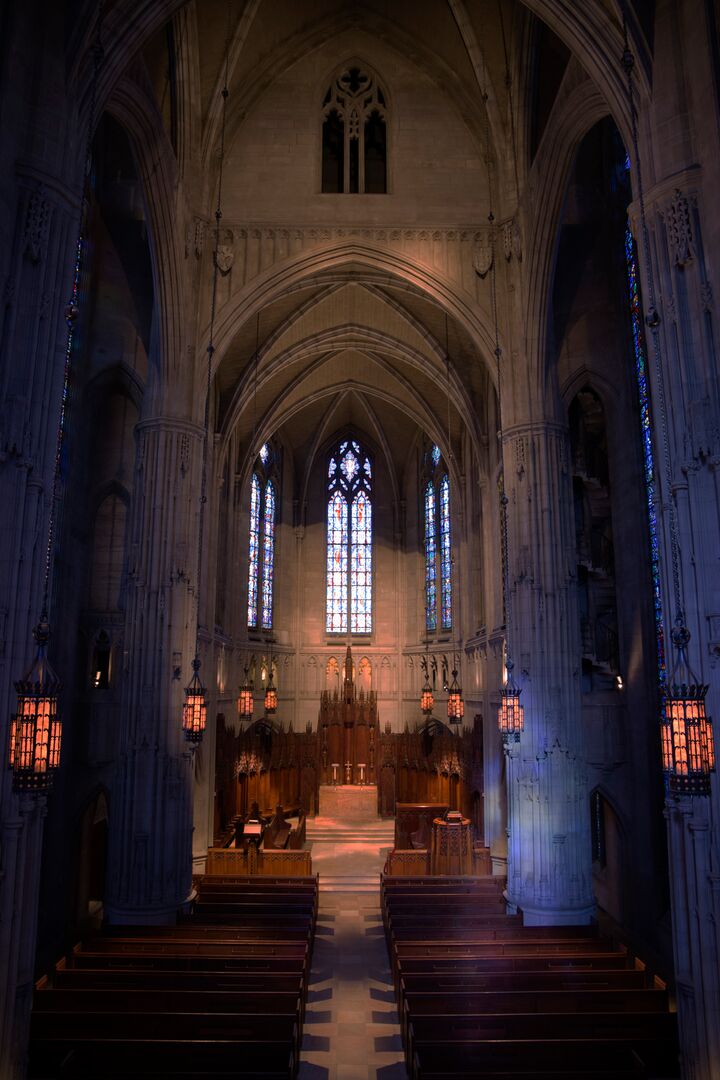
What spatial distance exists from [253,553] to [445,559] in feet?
26.5

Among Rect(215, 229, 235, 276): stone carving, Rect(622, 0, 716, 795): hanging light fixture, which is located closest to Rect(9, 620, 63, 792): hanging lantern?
Rect(622, 0, 716, 795): hanging light fixture

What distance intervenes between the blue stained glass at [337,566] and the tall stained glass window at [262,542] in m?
2.81

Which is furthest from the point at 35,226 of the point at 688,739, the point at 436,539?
the point at 436,539

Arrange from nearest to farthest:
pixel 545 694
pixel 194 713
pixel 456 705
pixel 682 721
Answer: pixel 682 721, pixel 194 713, pixel 545 694, pixel 456 705

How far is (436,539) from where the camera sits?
3366cm

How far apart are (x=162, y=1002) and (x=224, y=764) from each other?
1629 centimetres

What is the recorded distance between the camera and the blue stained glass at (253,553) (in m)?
32.0

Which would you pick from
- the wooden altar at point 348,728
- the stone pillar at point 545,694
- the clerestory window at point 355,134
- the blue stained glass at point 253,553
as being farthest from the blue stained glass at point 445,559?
the stone pillar at point 545,694

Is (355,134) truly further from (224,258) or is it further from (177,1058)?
(177,1058)

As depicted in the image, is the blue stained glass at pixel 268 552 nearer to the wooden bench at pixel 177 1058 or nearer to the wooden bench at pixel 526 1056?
the wooden bench at pixel 177 1058

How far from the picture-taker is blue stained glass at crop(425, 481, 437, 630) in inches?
1326

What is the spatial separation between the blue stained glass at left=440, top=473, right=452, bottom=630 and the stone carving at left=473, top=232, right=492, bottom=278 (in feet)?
44.4

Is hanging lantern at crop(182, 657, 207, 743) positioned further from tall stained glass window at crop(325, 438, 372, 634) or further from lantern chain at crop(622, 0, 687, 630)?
tall stained glass window at crop(325, 438, 372, 634)

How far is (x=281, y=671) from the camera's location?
33.6m
